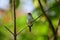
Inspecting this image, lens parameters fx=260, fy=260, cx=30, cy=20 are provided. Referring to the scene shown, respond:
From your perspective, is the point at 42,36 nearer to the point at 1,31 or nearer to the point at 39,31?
the point at 39,31

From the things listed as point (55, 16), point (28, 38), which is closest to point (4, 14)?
point (28, 38)

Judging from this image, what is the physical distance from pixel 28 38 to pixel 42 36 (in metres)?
0.22

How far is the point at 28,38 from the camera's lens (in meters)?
3.41

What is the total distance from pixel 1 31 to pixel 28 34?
0.59 meters

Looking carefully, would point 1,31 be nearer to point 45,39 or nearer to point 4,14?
point 4,14

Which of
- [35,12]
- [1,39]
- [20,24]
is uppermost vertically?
[35,12]

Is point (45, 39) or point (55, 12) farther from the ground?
point (55, 12)

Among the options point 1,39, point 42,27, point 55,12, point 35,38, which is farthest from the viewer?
point 1,39

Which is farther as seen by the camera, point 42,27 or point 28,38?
point 28,38

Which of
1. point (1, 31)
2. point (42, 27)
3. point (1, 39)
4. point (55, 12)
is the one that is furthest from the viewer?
point (1, 31)

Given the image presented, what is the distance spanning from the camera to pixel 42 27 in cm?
319

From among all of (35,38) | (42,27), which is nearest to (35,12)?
(42,27)

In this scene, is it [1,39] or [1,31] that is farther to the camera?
[1,31]

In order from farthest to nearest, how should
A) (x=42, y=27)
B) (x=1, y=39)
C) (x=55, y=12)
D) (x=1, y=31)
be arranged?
(x=1, y=31)
(x=1, y=39)
(x=42, y=27)
(x=55, y=12)
